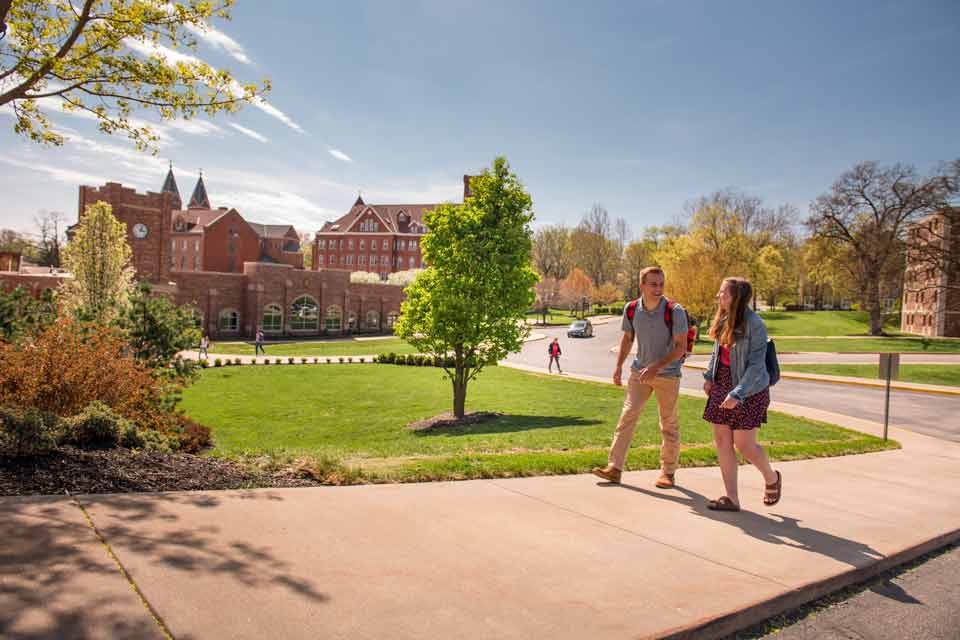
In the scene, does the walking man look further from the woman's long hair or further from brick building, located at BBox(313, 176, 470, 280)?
brick building, located at BBox(313, 176, 470, 280)

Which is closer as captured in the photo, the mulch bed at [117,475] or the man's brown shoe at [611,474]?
the mulch bed at [117,475]

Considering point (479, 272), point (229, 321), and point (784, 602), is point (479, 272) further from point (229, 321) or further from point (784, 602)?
point (229, 321)

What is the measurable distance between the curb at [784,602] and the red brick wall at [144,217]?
56931mm

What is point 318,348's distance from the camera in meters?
46.4

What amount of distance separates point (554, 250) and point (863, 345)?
66993 millimetres

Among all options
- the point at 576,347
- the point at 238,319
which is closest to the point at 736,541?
the point at 576,347

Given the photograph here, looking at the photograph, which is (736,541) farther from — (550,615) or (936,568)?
(550,615)

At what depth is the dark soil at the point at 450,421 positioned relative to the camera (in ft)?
53.2

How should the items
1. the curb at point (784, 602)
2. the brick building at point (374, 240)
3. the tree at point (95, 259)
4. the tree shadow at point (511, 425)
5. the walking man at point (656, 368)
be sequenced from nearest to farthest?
1. the curb at point (784, 602)
2. the walking man at point (656, 368)
3. the tree shadow at point (511, 425)
4. the tree at point (95, 259)
5. the brick building at point (374, 240)

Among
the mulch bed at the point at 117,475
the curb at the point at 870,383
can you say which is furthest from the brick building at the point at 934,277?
the mulch bed at the point at 117,475

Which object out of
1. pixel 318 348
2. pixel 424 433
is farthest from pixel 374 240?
pixel 424 433

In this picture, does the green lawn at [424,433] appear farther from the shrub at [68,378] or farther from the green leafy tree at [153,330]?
the green leafy tree at [153,330]

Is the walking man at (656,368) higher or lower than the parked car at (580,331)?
higher

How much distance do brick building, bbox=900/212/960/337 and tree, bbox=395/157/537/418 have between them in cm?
4018
